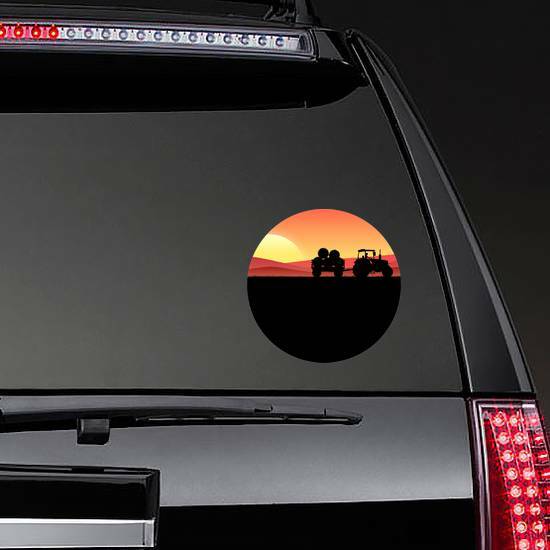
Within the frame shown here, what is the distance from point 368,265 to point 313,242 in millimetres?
98

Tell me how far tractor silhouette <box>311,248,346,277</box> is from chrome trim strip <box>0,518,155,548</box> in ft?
1.66

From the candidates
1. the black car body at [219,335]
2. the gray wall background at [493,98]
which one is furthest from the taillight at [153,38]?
the gray wall background at [493,98]

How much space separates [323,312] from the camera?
2.06 m

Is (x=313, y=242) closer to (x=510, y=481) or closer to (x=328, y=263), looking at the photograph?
(x=328, y=263)

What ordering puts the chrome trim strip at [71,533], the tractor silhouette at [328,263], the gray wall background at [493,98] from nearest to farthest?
1. the chrome trim strip at [71,533]
2. the tractor silhouette at [328,263]
3. the gray wall background at [493,98]

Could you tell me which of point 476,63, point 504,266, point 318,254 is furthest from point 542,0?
point 318,254

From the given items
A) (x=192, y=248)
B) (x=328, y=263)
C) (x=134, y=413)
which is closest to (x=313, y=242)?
(x=328, y=263)

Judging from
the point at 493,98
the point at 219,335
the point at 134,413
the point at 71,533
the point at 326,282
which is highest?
the point at 493,98

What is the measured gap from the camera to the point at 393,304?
2.00m

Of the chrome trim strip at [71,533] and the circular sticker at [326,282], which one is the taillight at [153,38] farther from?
the chrome trim strip at [71,533]

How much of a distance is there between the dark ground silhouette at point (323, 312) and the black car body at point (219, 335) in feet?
0.08

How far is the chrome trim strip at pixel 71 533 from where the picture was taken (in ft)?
5.96

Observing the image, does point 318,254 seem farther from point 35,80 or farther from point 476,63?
point 476,63

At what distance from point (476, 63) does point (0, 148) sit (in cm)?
661
